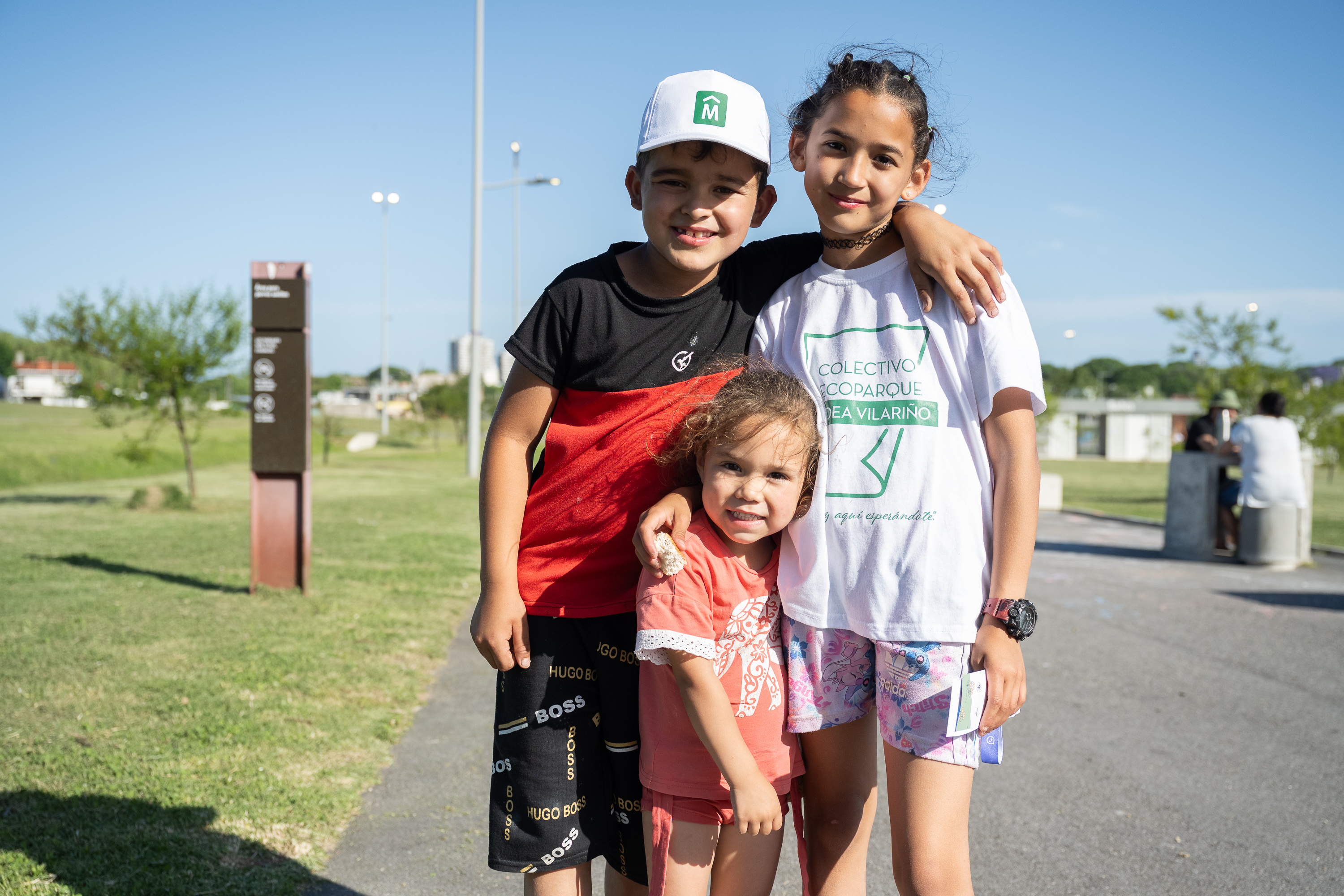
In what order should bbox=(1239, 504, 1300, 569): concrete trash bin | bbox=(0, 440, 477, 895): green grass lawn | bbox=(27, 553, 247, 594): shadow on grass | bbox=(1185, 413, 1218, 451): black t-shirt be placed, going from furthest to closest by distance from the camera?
1. bbox=(1185, 413, 1218, 451): black t-shirt
2. bbox=(1239, 504, 1300, 569): concrete trash bin
3. bbox=(27, 553, 247, 594): shadow on grass
4. bbox=(0, 440, 477, 895): green grass lawn

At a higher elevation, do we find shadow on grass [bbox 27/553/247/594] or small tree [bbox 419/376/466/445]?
A: small tree [bbox 419/376/466/445]

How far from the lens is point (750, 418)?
1934 mm

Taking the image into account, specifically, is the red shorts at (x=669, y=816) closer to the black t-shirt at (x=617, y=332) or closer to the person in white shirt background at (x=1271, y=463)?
the black t-shirt at (x=617, y=332)

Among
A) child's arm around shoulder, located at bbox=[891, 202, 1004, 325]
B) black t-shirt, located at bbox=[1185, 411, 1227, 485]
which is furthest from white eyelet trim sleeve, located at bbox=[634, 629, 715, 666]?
black t-shirt, located at bbox=[1185, 411, 1227, 485]

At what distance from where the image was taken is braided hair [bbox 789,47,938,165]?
77.5 inches

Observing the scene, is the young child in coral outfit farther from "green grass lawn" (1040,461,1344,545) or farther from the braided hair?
"green grass lawn" (1040,461,1344,545)

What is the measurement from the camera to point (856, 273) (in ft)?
6.72

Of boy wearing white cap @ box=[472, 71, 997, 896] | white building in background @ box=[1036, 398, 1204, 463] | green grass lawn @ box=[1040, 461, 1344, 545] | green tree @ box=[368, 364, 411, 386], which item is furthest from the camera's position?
green tree @ box=[368, 364, 411, 386]

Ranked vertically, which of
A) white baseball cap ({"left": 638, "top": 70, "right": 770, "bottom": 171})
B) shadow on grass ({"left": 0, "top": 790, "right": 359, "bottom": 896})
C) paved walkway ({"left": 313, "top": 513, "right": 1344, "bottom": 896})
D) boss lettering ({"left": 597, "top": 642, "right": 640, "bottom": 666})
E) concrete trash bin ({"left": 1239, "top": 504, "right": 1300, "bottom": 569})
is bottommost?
paved walkway ({"left": 313, "top": 513, "right": 1344, "bottom": 896})

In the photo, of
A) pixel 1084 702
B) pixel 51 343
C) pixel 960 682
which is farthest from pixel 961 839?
pixel 51 343

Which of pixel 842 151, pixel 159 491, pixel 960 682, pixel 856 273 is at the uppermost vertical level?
pixel 842 151

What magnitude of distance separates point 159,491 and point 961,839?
608 inches

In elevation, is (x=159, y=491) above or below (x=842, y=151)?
below

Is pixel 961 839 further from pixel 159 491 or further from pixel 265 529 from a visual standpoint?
pixel 159 491
